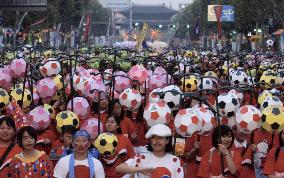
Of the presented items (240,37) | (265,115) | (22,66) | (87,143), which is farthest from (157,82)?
(240,37)

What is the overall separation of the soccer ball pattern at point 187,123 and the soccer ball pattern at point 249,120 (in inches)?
17.4

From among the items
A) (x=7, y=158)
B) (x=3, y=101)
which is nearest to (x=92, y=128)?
(x=3, y=101)

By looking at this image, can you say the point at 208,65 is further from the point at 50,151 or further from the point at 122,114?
the point at 50,151

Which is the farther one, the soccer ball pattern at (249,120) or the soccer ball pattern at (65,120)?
the soccer ball pattern at (65,120)

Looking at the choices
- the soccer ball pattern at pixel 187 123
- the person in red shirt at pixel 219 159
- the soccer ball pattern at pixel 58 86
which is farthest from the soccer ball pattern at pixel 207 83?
the person in red shirt at pixel 219 159

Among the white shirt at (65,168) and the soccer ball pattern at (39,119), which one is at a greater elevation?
the soccer ball pattern at (39,119)

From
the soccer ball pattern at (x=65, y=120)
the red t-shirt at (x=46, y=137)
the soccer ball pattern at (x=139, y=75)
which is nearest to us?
the soccer ball pattern at (x=65, y=120)

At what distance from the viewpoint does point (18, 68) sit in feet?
45.5

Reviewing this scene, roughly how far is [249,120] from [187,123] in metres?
0.67

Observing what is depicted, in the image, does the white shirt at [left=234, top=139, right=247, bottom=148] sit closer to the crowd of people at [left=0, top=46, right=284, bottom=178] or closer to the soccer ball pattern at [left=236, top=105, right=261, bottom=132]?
the crowd of people at [left=0, top=46, right=284, bottom=178]

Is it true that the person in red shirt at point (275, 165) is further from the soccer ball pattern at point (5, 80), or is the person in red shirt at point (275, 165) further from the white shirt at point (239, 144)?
the soccer ball pattern at point (5, 80)

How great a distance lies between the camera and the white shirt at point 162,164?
6.72m

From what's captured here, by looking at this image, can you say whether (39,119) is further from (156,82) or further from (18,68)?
(18,68)

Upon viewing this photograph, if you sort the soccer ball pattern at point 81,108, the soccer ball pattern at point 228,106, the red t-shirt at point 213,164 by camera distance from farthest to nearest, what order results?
the soccer ball pattern at point 81,108 → the soccer ball pattern at point 228,106 → the red t-shirt at point 213,164
